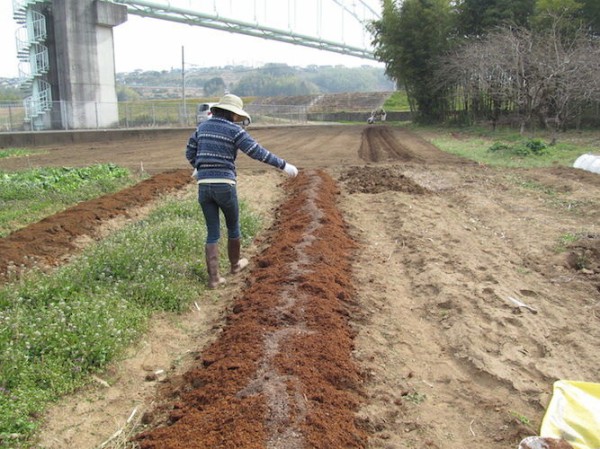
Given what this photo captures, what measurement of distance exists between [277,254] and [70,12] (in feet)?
101

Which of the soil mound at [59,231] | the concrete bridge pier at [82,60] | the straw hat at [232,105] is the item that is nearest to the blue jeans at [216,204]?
the straw hat at [232,105]

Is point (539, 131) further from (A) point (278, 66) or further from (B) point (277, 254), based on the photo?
(A) point (278, 66)

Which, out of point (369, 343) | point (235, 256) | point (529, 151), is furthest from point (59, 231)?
point (529, 151)

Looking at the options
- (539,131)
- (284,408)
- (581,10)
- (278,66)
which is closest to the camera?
(284,408)

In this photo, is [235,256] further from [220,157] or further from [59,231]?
[59,231]

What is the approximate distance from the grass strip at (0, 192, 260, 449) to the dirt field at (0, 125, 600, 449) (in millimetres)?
166

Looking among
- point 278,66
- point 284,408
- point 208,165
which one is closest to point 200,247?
point 208,165

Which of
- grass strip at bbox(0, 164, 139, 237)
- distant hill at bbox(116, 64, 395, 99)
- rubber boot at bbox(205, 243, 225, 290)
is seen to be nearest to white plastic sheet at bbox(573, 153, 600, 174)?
rubber boot at bbox(205, 243, 225, 290)

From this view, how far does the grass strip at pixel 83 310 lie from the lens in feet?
11.2

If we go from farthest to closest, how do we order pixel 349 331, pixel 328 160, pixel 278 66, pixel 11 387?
pixel 278 66
pixel 328 160
pixel 349 331
pixel 11 387

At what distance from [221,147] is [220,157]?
104 millimetres

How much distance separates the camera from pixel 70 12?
30.7 m

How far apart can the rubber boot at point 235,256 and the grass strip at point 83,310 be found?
35 cm

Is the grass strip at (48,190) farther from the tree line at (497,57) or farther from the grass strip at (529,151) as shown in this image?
the tree line at (497,57)
